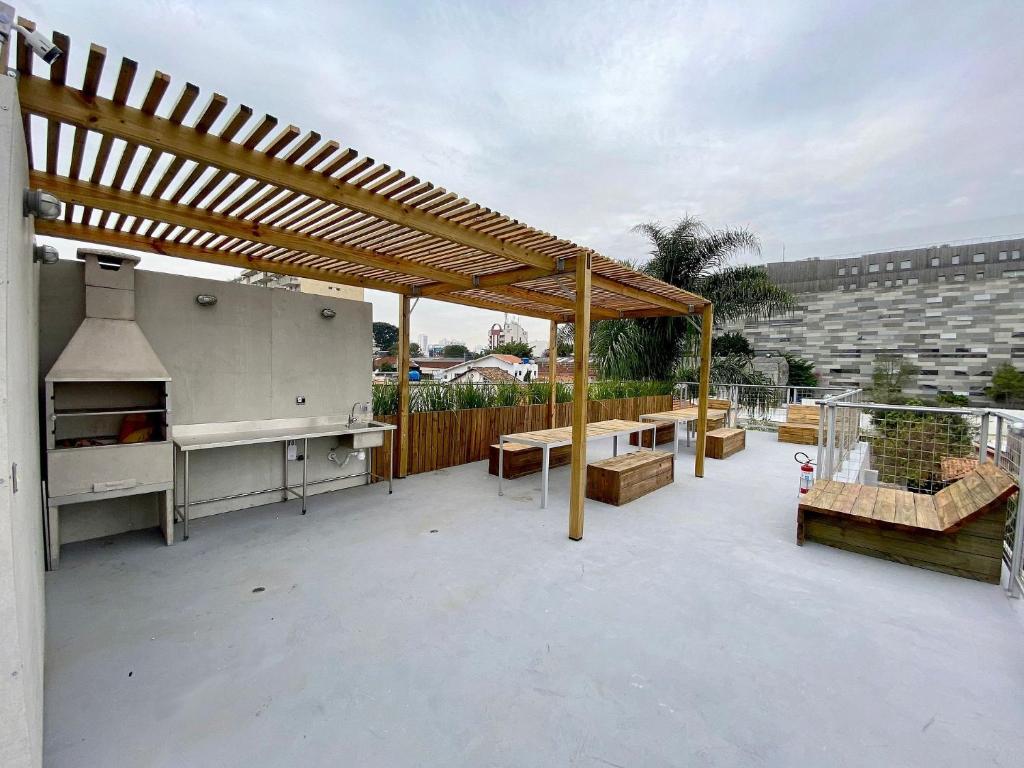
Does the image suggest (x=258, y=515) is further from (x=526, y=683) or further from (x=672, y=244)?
(x=672, y=244)

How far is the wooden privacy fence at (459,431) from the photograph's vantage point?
5.96 meters

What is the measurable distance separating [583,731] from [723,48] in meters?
8.31

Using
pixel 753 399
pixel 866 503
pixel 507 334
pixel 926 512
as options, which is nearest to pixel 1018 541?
pixel 926 512

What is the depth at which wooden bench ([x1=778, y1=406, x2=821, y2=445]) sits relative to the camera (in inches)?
336

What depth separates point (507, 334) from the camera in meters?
61.2

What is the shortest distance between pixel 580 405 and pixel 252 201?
3014mm

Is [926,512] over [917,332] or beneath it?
beneath

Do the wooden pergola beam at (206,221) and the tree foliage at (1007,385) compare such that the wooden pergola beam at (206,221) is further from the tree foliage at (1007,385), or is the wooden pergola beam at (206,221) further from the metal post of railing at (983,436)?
the tree foliage at (1007,385)

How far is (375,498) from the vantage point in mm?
4898

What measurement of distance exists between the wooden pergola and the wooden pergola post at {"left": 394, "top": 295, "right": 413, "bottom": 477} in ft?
1.03

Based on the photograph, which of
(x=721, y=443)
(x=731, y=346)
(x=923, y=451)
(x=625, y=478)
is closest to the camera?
(x=625, y=478)

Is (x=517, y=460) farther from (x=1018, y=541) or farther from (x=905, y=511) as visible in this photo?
(x=1018, y=541)

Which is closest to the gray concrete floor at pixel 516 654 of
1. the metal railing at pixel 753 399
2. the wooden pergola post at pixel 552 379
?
the wooden pergola post at pixel 552 379

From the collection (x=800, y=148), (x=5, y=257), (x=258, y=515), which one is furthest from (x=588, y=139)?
(x=5, y=257)
